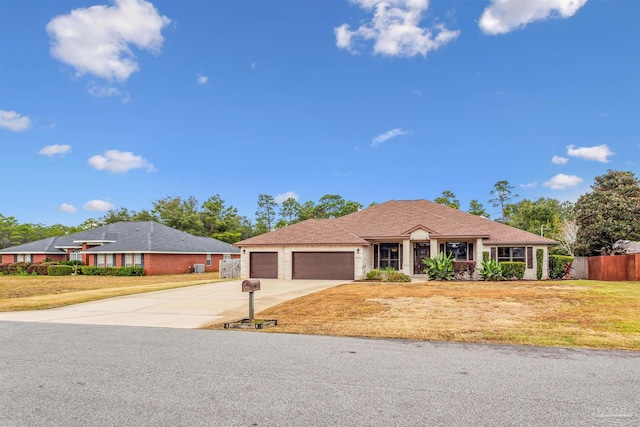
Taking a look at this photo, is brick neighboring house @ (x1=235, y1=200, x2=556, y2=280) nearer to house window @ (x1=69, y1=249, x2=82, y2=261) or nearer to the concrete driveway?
the concrete driveway

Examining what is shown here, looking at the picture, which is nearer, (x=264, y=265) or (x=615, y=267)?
(x=615, y=267)

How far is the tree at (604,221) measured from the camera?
90.6 feet

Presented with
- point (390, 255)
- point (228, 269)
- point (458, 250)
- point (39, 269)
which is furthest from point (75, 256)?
point (458, 250)

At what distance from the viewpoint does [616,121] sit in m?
30.6

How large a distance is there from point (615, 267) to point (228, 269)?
24.4 m

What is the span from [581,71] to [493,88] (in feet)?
16.9

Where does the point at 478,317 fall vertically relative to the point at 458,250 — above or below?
below

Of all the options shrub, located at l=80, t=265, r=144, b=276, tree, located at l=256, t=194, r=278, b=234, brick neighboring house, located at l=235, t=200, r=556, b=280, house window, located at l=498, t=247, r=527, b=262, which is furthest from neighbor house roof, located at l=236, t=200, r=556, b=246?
tree, located at l=256, t=194, r=278, b=234

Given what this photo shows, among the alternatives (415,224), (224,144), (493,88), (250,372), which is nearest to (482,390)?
(250,372)

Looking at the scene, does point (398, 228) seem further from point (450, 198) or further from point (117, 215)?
point (117, 215)

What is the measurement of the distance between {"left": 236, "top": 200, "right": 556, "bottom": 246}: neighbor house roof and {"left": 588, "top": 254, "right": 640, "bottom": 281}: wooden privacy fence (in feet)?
11.6

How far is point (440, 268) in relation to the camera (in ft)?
80.6

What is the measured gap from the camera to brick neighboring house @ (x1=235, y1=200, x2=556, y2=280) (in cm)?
2570

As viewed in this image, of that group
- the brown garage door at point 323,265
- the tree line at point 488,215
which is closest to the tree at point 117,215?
the tree line at point 488,215
